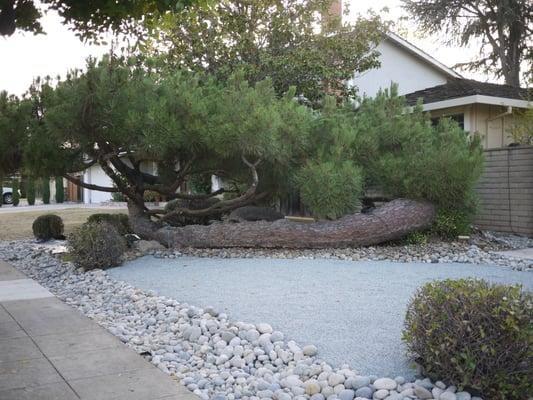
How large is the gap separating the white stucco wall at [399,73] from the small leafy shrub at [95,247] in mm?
12222

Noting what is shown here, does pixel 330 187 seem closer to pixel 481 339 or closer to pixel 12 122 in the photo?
pixel 12 122

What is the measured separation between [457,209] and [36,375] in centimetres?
786

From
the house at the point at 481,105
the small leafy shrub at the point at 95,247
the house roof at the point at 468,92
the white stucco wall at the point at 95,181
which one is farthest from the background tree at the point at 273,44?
Result: the white stucco wall at the point at 95,181

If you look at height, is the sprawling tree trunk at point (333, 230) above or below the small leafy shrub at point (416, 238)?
above

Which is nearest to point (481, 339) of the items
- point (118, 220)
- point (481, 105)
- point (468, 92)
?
point (118, 220)

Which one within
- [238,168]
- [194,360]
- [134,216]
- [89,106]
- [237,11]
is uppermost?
[237,11]

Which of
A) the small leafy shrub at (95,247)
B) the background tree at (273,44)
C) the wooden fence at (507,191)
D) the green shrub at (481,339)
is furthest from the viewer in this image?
the background tree at (273,44)

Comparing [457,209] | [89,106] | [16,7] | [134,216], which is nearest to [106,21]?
[16,7]

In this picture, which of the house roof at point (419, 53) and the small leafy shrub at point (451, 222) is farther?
the house roof at point (419, 53)

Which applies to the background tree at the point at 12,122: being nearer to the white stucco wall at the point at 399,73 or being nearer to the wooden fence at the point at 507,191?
the wooden fence at the point at 507,191

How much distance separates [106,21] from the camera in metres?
5.00

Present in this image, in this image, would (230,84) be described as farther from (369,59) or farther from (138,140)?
(369,59)

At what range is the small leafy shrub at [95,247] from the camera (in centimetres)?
846

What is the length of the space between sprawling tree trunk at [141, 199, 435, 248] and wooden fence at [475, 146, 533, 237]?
2148mm
